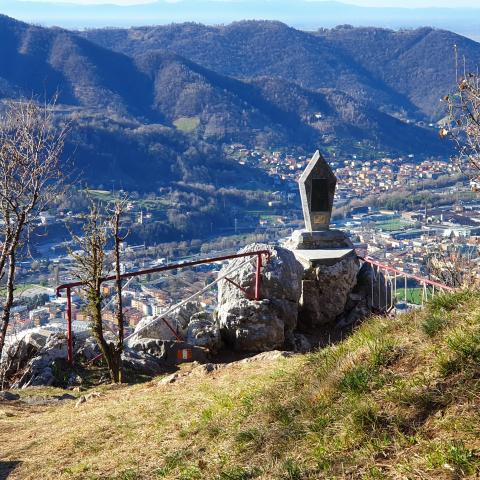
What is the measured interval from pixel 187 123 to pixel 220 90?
10268mm

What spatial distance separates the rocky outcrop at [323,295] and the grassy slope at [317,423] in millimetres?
3950

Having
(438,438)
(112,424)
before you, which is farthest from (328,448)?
(112,424)

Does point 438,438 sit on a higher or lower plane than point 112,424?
higher

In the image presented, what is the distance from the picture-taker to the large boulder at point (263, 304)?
10.0m

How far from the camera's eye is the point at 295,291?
10531 millimetres

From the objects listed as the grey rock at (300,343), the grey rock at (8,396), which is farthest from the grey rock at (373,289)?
the grey rock at (8,396)

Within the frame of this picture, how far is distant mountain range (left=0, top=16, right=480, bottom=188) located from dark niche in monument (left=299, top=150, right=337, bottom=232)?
54606 mm

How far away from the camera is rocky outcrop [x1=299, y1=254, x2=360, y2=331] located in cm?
1091

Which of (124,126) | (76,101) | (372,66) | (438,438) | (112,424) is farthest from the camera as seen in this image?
(372,66)

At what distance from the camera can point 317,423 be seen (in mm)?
4746

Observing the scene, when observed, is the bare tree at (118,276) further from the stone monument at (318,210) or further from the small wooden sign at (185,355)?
the stone monument at (318,210)

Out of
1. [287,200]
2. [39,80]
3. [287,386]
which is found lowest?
[287,200]

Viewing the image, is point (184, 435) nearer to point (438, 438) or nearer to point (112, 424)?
point (112, 424)

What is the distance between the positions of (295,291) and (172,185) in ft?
191
